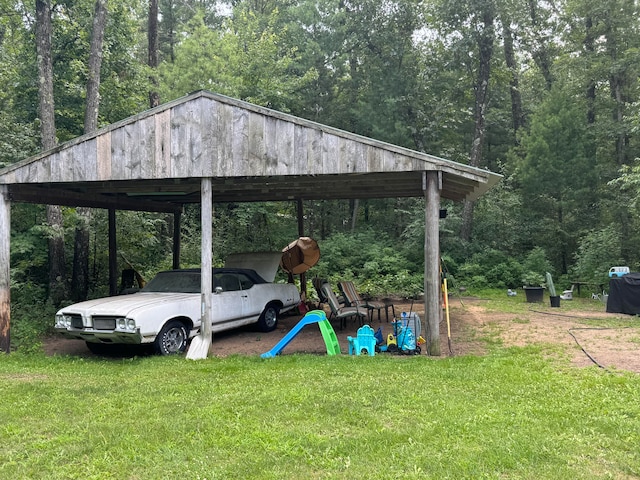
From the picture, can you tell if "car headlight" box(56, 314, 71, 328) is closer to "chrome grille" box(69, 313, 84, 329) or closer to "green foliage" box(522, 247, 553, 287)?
"chrome grille" box(69, 313, 84, 329)

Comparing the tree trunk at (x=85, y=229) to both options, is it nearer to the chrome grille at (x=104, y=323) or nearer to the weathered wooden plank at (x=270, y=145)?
the chrome grille at (x=104, y=323)

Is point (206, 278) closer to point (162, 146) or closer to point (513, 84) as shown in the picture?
point (162, 146)

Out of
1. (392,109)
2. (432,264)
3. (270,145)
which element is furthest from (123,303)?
(392,109)

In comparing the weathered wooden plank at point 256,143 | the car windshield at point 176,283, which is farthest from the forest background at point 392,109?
the weathered wooden plank at point 256,143

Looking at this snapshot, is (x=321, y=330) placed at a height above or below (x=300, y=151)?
below

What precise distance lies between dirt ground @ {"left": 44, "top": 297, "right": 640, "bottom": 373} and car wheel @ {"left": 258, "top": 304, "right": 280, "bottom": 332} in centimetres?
16

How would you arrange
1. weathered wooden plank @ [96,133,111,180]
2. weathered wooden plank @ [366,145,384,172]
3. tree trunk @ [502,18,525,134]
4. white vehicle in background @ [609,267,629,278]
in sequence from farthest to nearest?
tree trunk @ [502,18,525,134] → white vehicle in background @ [609,267,629,278] → weathered wooden plank @ [96,133,111,180] → weathered wooden plank @ [366,145,384,172]

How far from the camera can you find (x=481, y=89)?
20859 mm

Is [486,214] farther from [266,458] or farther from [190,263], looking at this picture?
[266,458]

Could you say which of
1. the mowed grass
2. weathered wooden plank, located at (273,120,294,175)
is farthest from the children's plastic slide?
weathered wooden plank, located at (273,120,294,175)

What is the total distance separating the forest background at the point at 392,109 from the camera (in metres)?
15.2

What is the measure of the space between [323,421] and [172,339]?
4070mm

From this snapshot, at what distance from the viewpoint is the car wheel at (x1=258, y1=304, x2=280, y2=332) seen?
Answer: 1002 centimetres

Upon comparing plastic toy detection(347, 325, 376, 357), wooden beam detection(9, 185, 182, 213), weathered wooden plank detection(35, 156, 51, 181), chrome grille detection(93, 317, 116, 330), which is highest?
weathered wooden plank detection(35, 156, 51, 181)
